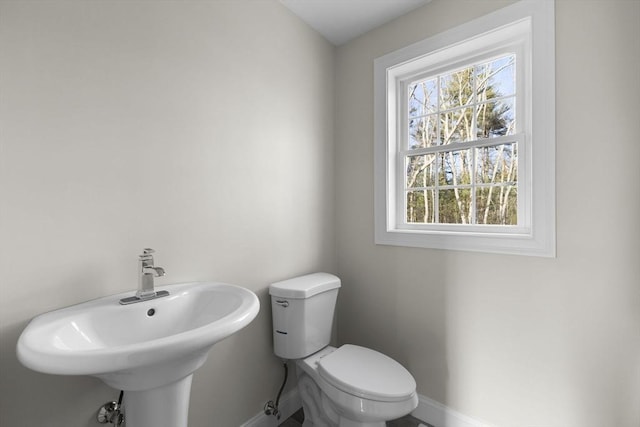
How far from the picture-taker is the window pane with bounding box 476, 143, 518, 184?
1.51m

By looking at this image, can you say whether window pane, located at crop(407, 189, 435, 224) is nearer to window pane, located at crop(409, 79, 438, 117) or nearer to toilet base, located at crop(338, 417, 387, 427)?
window pane, located at crop(409, 79, 438, 117)

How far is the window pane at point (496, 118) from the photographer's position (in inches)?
59.9

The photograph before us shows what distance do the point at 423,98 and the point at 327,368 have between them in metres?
1.65

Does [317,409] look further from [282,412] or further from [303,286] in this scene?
[303,286]

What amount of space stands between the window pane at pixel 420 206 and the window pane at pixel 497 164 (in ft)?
0.96

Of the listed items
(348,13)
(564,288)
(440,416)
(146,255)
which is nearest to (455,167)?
(564,288)

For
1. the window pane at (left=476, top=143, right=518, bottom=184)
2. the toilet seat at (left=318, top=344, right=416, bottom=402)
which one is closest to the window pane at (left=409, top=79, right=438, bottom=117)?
the window pane at (left=476, top=143, right=518, bottom=184)

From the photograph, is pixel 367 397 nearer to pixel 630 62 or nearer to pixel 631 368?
pixel 631 368

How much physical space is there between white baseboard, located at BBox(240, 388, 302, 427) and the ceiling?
226 centimetres

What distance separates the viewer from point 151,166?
1.12 meters

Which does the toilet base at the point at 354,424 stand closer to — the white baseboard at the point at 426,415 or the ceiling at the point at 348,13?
the white baseboard at the point at 426,415

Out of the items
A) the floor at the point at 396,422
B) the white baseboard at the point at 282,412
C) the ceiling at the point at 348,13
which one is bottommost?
the floor at the point at 396,422

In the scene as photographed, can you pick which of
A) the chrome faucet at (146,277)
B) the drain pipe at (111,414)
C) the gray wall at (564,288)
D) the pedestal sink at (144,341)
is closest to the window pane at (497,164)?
the gray wall at (564,288)

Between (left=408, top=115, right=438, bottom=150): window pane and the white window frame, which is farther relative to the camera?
(left=408, top=115, right=438, bottom=150): window pane
